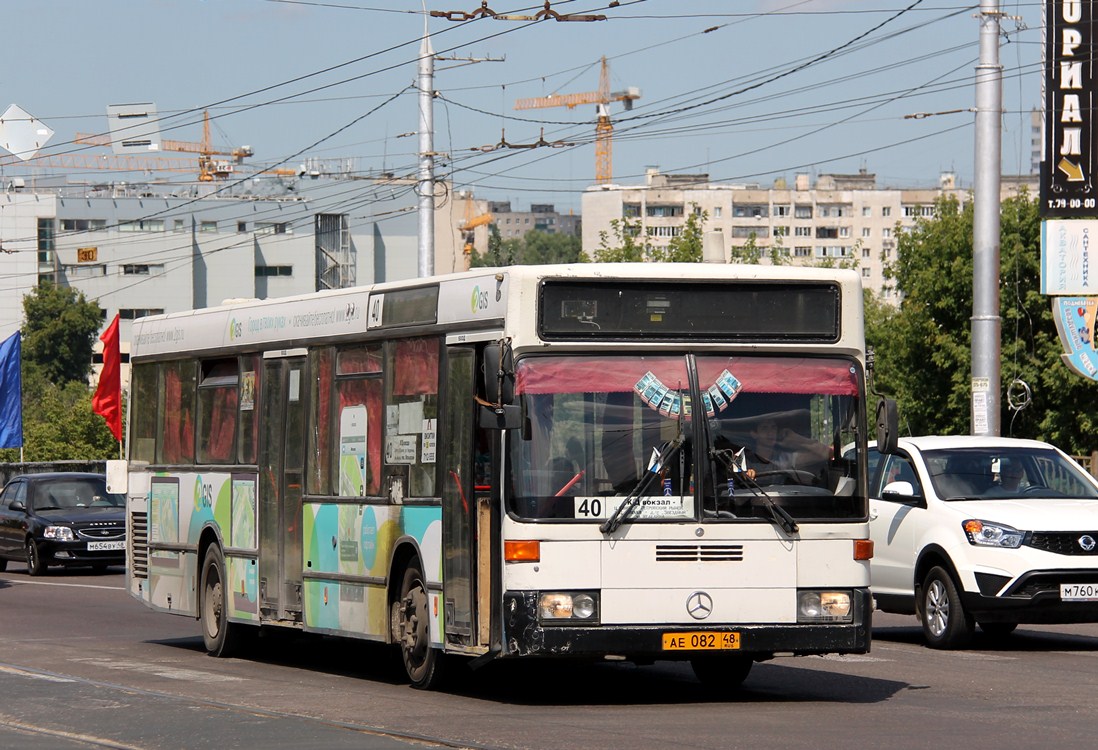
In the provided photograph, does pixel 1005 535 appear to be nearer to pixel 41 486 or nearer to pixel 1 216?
pixel 41 486

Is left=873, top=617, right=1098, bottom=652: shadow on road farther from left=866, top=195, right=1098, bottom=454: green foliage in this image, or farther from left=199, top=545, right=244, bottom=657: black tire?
left=866, top=195, right=1098, bottom=454: green foliage

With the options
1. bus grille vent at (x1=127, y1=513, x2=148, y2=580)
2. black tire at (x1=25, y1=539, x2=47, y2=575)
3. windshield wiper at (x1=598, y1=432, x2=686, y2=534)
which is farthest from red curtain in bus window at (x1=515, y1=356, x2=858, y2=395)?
black tire at (x1=25, y1=539, x2=47, y2=575)

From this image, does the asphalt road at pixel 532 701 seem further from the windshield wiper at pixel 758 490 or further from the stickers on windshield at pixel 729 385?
the stickers on windshield at pixel 729 385

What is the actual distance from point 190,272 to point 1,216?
44.8ft

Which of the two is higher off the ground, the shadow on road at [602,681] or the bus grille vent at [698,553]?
the bus grille vent at [698,553]

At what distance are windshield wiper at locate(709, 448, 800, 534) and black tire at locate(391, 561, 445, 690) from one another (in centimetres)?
230

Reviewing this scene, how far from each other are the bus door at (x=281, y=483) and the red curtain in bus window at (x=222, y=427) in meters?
0.70

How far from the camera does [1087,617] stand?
1644 cm

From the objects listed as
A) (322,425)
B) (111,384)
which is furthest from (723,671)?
(111,384)

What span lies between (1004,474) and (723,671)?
505cm

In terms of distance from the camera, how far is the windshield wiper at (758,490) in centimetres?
1190

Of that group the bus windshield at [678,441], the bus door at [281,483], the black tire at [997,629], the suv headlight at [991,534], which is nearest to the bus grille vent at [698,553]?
the bus windshield at [678,441]

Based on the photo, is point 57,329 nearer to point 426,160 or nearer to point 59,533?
point 426,160

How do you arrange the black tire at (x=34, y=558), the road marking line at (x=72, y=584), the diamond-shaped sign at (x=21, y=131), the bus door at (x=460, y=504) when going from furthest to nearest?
the diamond-shaped sign at (x=21, y=131), the black tire at (x=34, y=558), the road marking line at (x=72, y=584), the bus door at (x=460, y=504)
